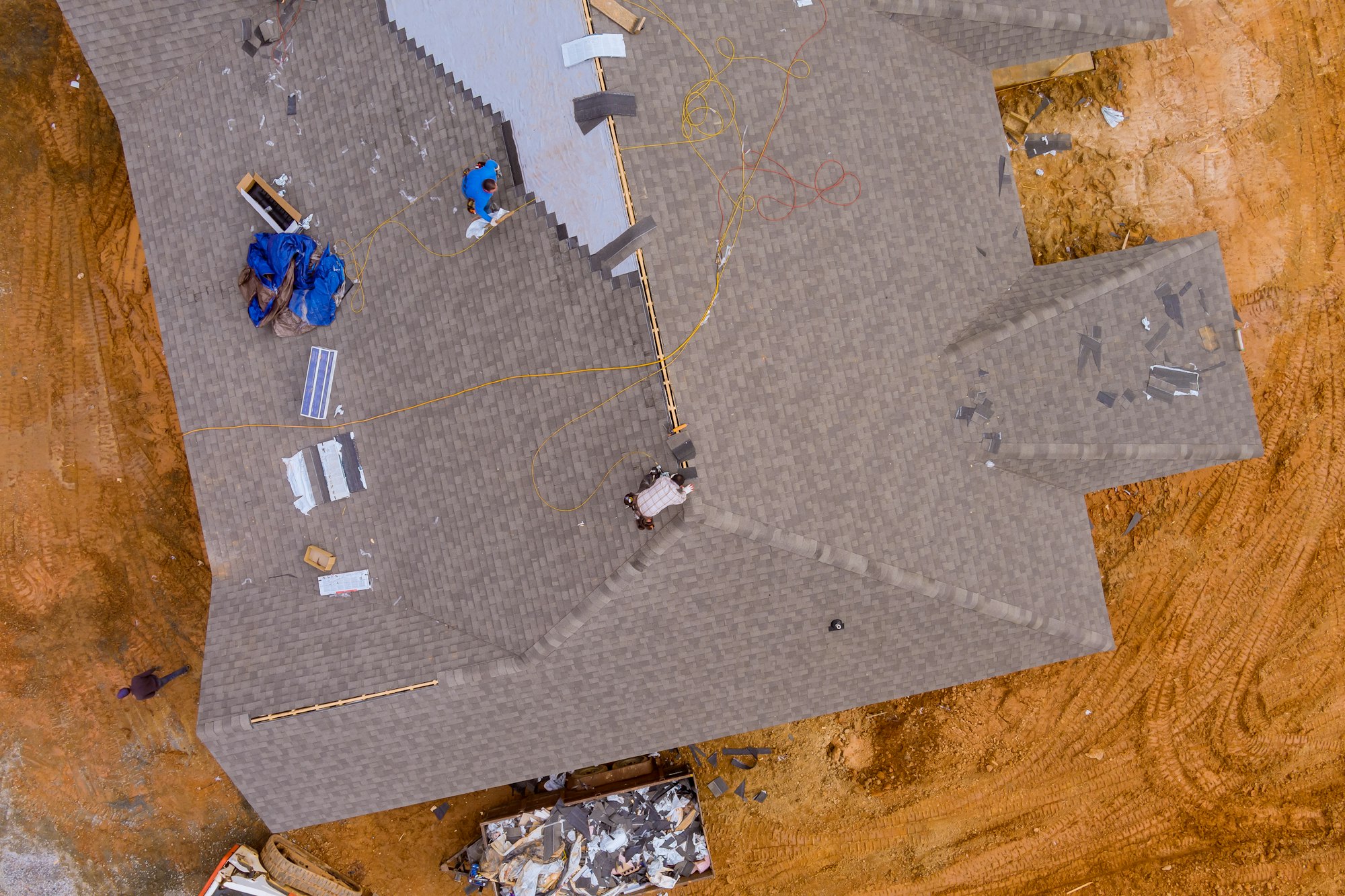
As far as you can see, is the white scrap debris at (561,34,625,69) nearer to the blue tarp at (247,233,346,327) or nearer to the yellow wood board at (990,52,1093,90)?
the blue tarp at (247,233,346,327)

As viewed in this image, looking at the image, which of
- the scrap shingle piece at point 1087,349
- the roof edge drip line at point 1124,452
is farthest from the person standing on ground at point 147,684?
the scrap shingle piece at point 1087,349

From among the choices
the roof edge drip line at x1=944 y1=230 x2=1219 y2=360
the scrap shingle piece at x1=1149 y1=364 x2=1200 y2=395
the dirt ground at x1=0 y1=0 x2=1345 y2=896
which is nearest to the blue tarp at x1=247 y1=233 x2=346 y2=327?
the dirt ground at x1=0 y1=0 x2=1345 y2=896

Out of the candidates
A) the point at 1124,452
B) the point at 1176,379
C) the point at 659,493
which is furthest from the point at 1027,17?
the point at 659,493

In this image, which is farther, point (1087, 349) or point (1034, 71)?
point (1034, 71)

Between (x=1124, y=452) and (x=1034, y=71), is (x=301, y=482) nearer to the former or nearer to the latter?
(x=1124, y=452)

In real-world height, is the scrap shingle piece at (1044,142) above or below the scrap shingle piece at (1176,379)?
above

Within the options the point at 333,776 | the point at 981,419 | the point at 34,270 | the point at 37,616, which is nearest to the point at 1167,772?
the point at 981,419

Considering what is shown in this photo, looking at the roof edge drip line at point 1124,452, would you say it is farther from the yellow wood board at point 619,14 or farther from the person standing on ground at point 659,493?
the yellow wood board at point 619,14
